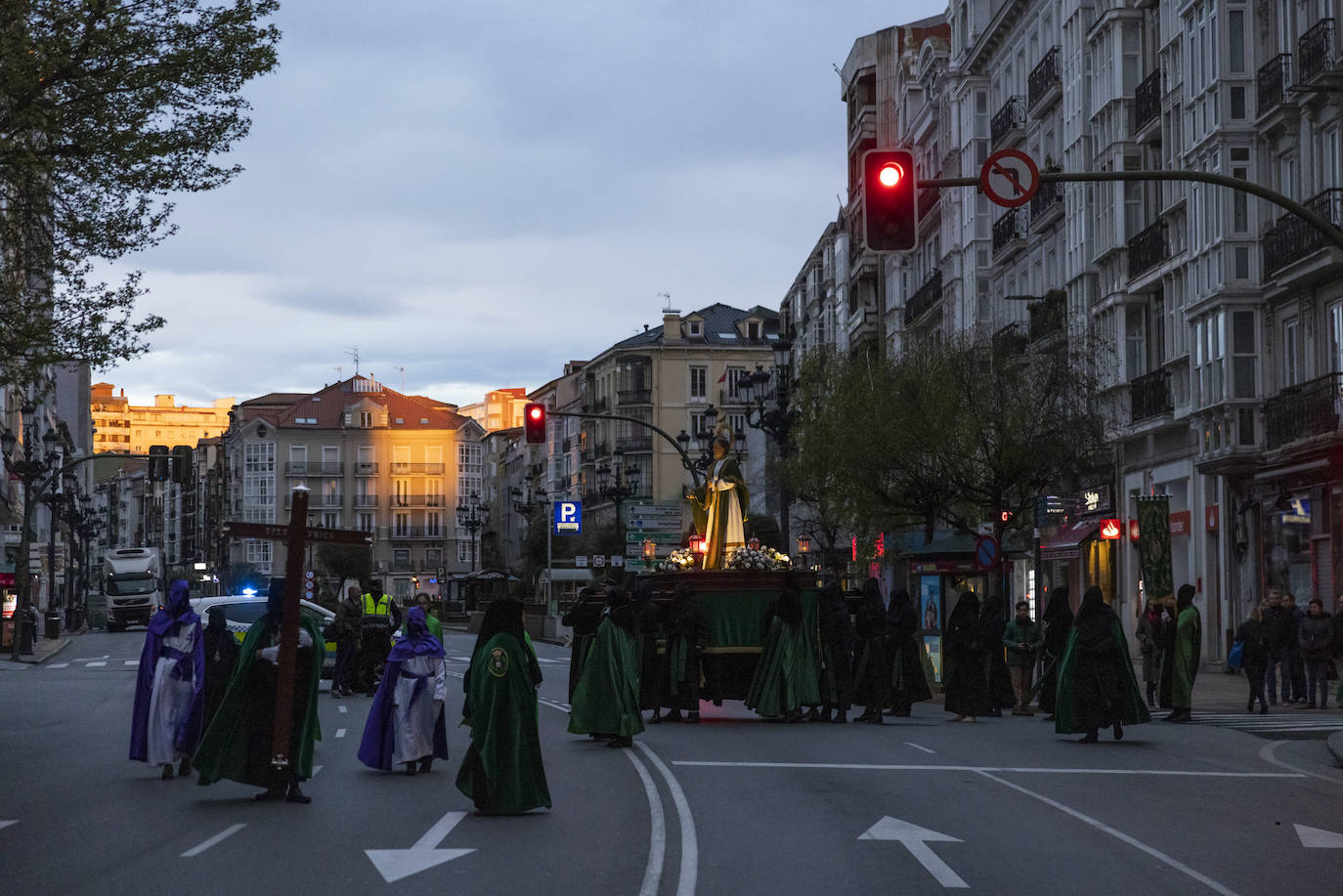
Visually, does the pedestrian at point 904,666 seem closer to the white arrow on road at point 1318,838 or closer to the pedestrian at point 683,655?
the pedestrian at point 683,655

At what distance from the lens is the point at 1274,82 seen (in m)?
38.4

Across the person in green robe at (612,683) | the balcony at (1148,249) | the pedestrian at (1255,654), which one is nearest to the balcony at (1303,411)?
the balcony at (1148,249)

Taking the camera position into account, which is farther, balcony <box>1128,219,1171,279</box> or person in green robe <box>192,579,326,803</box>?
balcony <box>1128,219,1171,279</box>

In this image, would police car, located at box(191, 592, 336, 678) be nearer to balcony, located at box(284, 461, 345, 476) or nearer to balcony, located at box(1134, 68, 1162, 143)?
balcony, located at box(1134, 68, 1162, 143)

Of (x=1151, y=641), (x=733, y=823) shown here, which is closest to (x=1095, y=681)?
(x=1151, y=641)

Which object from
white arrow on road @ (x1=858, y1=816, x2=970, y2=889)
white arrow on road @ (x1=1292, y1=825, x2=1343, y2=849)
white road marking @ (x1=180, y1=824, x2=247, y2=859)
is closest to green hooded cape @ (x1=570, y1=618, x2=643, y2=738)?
white arrow on road @ (x1=858, y1=816, x2=970, y2=889)

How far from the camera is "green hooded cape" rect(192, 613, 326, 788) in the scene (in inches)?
600

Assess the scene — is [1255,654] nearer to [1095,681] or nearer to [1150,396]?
[1095,681]

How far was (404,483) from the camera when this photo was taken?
550 ft

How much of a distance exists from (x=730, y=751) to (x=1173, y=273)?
2685 cm

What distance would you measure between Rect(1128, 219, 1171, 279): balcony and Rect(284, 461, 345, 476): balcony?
4914 inches

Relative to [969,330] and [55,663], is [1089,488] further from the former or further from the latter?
[55,663]

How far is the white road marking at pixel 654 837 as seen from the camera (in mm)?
10789

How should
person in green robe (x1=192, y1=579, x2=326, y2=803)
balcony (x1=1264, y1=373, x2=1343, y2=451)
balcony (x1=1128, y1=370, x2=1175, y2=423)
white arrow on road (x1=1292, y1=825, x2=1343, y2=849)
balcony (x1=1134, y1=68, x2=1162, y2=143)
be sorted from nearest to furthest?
white arrow on road (x1=1292, y1=825, x2=1343, y2=849)
person in green robe (x1=192, y1=579, x2=326, y2=803)
balcony (x1=1264, y1=373, x2=1343, y2=451)
balcony (x1=1128, y1=370, x2=1175, y2=423)
balcony (x1=1134, y1=68, x2=1162, y2=143)
